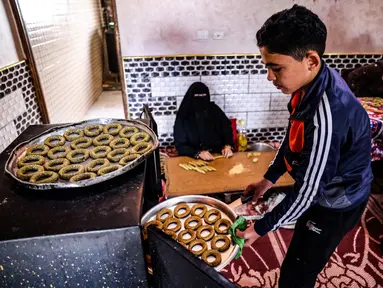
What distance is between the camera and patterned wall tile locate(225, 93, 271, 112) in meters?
4.19

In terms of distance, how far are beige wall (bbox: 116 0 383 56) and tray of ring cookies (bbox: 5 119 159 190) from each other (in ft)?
7.03

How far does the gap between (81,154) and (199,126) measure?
214 cm

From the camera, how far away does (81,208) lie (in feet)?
3.98

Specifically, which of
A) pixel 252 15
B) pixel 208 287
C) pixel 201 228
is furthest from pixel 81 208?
pixel 252 15

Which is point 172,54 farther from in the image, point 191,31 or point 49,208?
point 49,208

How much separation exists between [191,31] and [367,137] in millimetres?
2850

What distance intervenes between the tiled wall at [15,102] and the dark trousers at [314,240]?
2.90m

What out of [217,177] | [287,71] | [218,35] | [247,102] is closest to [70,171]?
[287,71]

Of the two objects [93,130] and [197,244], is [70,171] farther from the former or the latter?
[197,244]

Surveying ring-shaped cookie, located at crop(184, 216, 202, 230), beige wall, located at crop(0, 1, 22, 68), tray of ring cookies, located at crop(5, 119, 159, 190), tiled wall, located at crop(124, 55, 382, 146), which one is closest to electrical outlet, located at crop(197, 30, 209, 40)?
tiled wall, located at crop(124, 55, 382, 146)

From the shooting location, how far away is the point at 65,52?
4945 millimetres

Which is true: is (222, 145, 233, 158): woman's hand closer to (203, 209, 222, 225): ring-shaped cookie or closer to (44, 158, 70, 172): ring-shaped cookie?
(203, 209, 222, 225): ring-shaped cookie

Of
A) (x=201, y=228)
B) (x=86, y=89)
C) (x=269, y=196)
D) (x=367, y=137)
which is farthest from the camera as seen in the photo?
(x=86, y=89)

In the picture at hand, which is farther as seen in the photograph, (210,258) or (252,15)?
(252,15)
